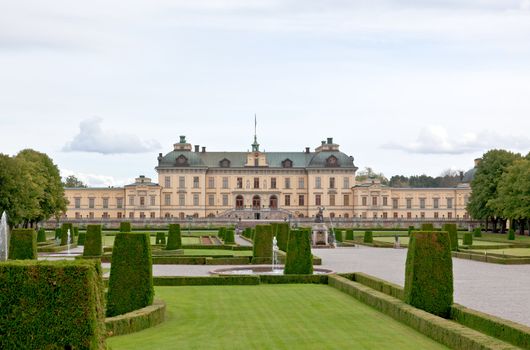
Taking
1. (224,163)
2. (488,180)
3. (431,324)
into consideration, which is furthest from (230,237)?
(224,163)

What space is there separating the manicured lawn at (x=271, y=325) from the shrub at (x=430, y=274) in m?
0.59

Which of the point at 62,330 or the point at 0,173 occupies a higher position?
the point at 0,173

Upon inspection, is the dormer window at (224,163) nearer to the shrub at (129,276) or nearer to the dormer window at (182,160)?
the dormer window at (182,160)

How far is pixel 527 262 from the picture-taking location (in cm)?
2195

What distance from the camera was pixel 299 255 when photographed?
16891 millimetres

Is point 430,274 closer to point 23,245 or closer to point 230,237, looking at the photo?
point 23,245

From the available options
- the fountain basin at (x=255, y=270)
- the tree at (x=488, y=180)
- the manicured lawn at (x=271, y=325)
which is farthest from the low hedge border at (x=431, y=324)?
the tree at (x=488, y=180)

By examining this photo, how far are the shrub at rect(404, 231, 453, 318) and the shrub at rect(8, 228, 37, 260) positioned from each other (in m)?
8.77

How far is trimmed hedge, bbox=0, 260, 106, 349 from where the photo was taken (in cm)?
520

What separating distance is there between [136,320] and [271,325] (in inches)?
69.1

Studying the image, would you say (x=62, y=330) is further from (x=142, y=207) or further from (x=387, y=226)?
(x=142, y=207)

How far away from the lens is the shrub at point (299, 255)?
16.8 m

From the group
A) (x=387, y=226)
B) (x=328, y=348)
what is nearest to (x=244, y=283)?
(x=328, y=348)

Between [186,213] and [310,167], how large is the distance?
40.1 ft
